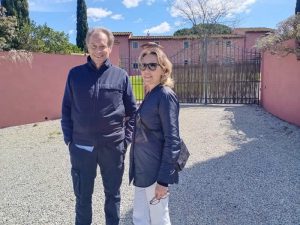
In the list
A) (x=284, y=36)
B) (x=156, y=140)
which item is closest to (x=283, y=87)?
(x=284, y=36)

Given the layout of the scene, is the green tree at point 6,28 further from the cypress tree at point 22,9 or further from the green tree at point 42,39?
Answer: the cypress tree at point 22,9

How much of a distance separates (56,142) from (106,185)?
4.60 metres

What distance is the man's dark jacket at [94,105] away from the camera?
8.72 feet

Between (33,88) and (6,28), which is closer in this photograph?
(33,88)

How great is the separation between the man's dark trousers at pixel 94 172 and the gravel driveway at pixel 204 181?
554 mm

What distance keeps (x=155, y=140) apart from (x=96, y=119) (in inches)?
23.2

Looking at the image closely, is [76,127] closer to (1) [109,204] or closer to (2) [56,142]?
(1) [109,204]

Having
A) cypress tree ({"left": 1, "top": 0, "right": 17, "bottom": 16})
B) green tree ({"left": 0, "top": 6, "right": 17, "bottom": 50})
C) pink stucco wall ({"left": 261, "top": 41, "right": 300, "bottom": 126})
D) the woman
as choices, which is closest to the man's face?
the woman

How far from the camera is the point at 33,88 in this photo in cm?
938

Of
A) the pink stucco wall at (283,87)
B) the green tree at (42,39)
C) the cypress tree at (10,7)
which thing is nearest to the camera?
the pink stucco wall at (283,87)

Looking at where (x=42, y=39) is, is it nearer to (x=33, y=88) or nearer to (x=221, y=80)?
(x=33, y=88)

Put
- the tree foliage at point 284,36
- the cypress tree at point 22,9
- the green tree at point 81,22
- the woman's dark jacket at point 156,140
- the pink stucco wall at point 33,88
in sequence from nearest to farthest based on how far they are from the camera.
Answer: the woman's dark jacket at point 156,140 → the tree foliage at point 284,36 → the pink stucco wall at point 33,88 → the cypress tree at point 22,9 → the green tree at point 81,22

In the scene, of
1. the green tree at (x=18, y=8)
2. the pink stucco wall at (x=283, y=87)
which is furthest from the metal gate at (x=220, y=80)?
the green tree at (x=18, y=8)

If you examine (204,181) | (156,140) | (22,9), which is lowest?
(204,181)
